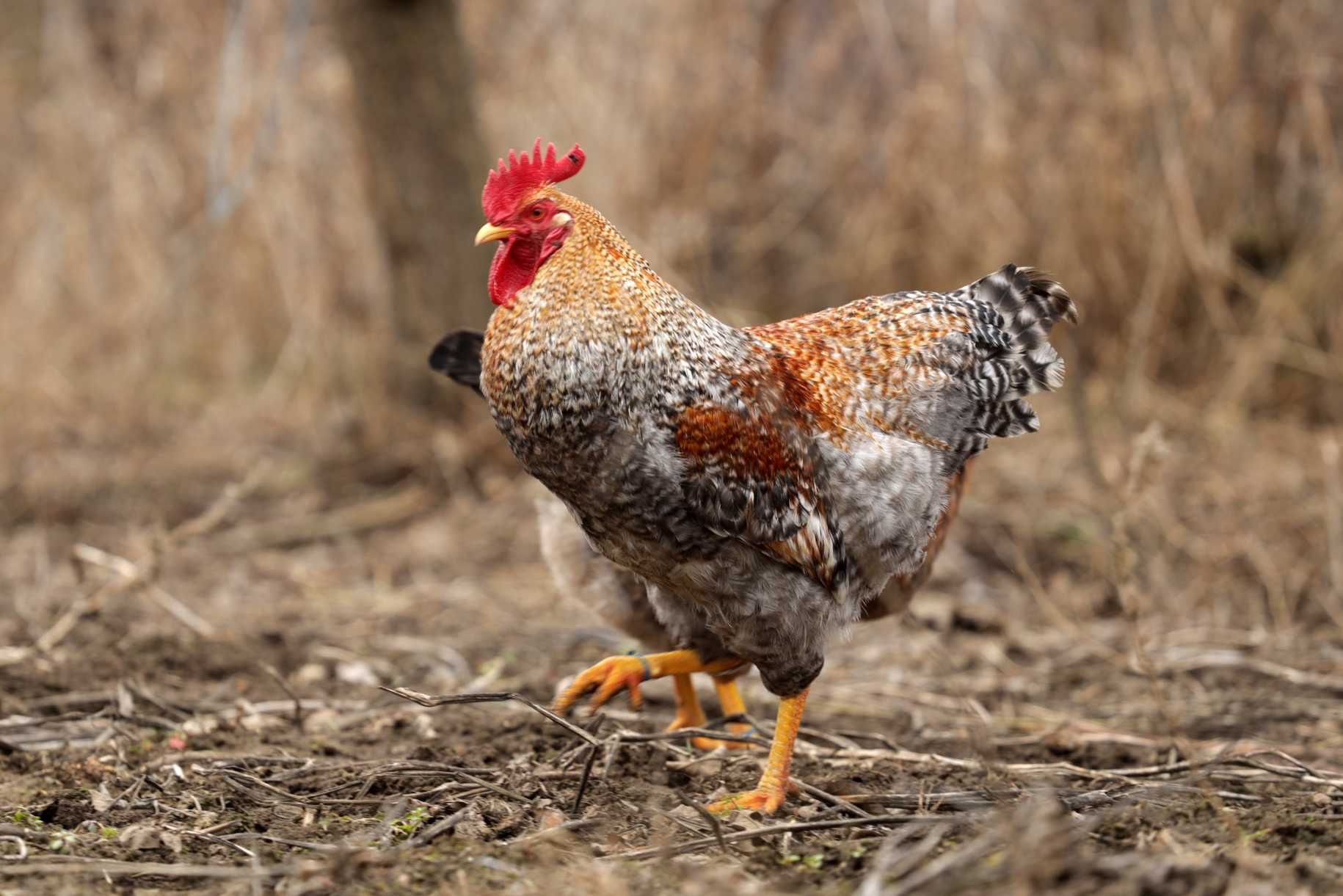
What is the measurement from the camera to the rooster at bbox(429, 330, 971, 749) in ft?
13.7

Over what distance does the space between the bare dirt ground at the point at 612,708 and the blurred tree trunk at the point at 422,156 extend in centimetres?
89

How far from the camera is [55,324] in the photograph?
1046cm

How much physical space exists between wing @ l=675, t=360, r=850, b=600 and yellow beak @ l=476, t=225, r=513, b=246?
26.8 inches

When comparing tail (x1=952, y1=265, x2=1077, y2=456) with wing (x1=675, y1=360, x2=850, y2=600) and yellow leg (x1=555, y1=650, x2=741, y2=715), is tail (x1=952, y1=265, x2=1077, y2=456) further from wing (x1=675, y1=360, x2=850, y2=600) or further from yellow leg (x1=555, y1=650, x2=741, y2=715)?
yellow leg (x1=555, y1=650, x2=741, y2=715)

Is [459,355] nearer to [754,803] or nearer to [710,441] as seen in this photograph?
[710,441]

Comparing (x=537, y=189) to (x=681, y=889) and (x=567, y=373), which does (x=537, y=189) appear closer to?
(x=567, y=373)

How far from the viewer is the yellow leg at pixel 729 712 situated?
4320 mm

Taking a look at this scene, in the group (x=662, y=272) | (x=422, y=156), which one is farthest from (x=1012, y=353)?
(x=422, y=156)

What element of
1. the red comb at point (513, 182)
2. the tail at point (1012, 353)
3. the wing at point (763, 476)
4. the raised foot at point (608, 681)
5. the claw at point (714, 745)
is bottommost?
the claw at point (714, 745)

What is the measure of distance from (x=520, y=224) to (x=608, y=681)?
128 cm

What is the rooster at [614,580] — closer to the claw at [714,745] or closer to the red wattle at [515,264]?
the claw at [714,745]

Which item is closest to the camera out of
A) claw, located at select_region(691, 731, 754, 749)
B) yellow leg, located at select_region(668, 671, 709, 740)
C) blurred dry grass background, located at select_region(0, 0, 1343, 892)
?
claw, located at select_region(691, 731, 754, 749)

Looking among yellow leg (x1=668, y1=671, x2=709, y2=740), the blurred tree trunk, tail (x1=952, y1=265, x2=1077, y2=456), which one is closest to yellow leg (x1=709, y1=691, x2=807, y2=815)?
yellow leg (x1=668, y1=671, x2=709, y2=740)

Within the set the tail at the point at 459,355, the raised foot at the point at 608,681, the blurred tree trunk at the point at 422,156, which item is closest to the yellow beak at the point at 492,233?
the tail at the point at 459,355
